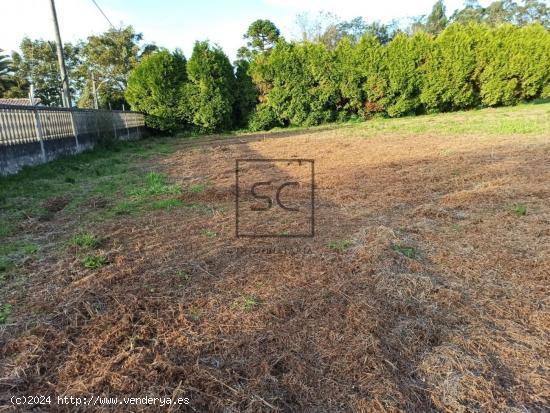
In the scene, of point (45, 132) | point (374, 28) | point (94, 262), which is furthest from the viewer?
point (374, 28)

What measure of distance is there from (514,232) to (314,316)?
7.52 ft

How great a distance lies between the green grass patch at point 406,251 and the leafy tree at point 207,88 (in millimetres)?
14669

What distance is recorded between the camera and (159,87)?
15516mm

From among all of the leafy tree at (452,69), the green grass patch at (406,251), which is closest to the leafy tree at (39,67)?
the leafy tree at (452,69)

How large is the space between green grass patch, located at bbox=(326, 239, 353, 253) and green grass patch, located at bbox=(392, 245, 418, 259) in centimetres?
38

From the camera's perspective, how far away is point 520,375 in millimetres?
1496

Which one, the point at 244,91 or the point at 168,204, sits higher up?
the point at 244,91

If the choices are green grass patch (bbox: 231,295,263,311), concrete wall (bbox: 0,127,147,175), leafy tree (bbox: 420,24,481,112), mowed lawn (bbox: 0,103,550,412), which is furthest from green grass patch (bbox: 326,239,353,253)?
leafy tree (bbox: 420,24,481,112)

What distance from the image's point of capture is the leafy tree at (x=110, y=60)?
26.1 meters

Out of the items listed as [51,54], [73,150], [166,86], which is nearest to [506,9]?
[166,86]

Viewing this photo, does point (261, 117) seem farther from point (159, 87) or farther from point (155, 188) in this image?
point (155, 188)

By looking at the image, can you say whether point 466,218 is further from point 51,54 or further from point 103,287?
point 51,54

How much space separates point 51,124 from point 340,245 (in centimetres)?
824

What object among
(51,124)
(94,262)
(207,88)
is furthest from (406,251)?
(207,88)
